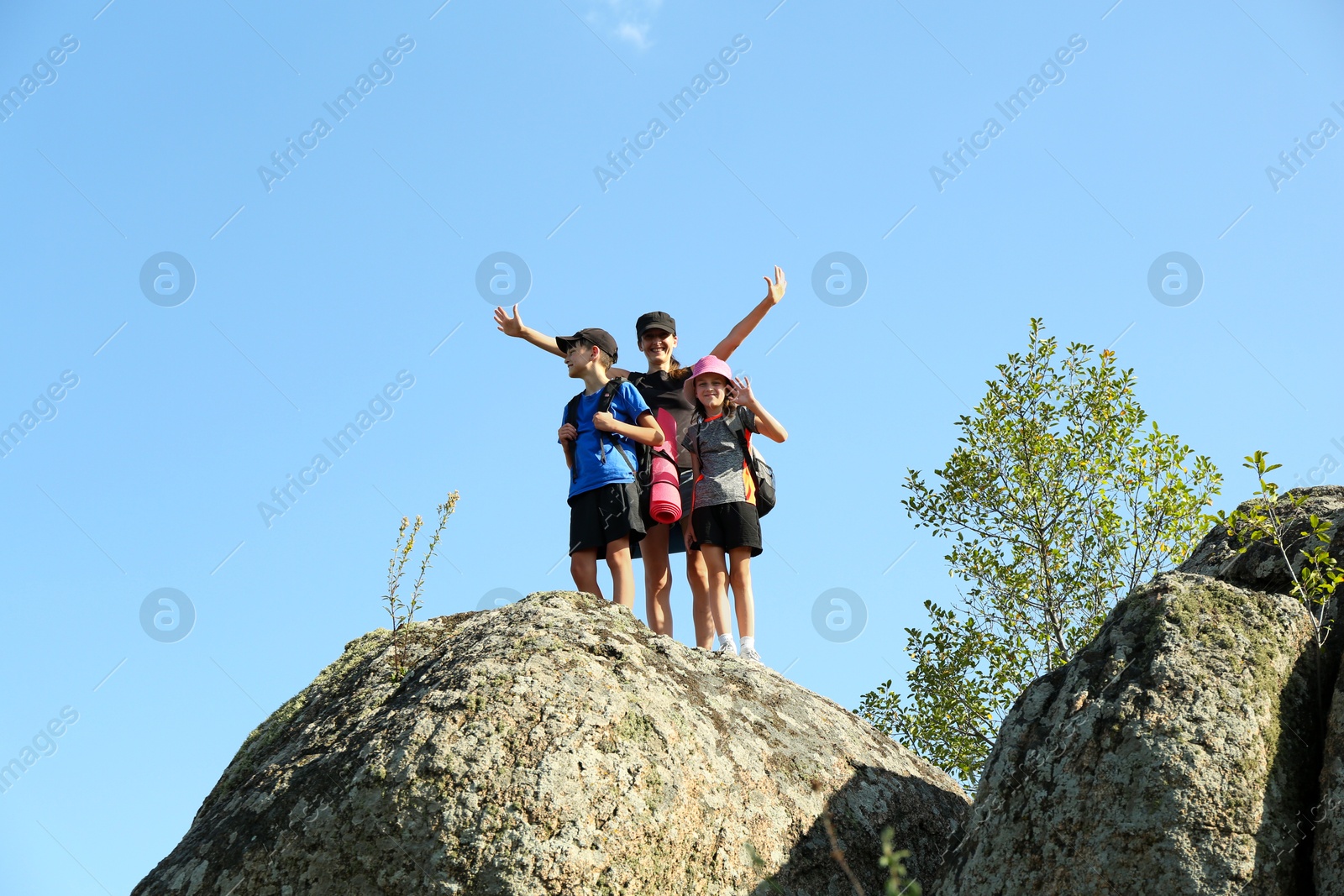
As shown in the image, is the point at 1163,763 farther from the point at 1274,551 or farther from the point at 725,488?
the point at 725,488

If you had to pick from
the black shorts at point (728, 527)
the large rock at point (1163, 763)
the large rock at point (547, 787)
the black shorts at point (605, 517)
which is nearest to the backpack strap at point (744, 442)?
the black shorts at point (728, 527)

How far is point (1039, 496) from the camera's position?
13.1 metres

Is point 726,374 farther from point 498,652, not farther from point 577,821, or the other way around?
point 577,821

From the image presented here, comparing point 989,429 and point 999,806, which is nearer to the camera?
point 999,806

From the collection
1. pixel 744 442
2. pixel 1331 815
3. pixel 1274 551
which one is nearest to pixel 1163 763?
pixel 1331 815

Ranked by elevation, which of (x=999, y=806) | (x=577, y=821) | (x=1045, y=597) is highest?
(x=1045, y=597)

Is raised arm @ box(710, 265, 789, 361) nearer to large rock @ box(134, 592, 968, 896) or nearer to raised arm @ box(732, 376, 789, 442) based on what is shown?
raised arm @ box(732, 376, 789, 442)

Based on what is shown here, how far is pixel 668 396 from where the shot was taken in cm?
832

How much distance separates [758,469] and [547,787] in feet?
12.3

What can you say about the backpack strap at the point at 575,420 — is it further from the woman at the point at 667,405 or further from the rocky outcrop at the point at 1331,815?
the rocky outcrop at the point at 1331,815

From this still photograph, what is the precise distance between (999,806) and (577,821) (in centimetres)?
166

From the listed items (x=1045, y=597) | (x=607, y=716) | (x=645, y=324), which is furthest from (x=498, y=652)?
(x=1045, y=597)

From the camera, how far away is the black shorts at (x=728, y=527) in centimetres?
721

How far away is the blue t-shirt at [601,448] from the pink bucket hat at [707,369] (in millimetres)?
574
